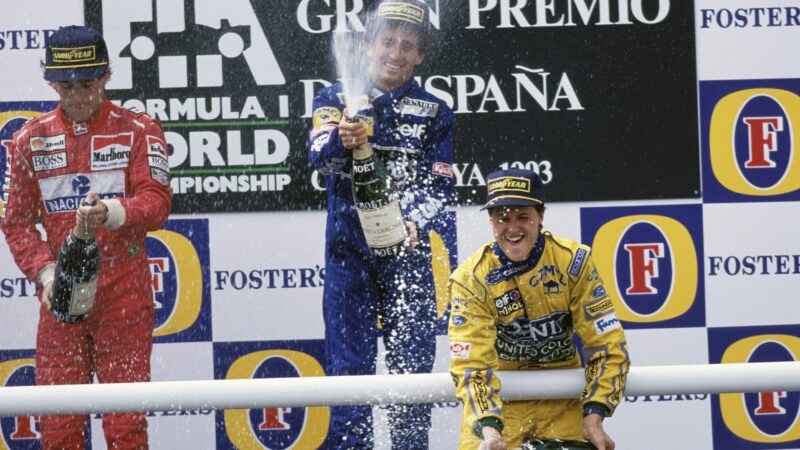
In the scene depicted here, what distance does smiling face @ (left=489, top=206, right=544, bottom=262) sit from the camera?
3730mm

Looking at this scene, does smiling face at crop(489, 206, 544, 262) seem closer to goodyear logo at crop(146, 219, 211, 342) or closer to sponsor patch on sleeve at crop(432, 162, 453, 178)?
sponsor patch on sleeve at crop(432, 162, 453, 178)

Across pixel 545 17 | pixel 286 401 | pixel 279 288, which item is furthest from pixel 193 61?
pixel 286 401

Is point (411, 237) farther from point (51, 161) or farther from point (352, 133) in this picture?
point (51, 161)

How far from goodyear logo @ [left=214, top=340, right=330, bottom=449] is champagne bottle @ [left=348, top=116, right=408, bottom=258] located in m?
0.82

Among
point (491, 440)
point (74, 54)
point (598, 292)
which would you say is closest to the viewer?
point (491, 440)

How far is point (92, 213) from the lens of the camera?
14.2 ft

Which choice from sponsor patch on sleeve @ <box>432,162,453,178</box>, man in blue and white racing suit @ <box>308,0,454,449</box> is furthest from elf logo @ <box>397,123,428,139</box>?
sponsor patch on sleeve @ <box>432,162,453,178</box>

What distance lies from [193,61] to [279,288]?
3.04 feet

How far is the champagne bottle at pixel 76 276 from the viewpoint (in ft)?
14.6

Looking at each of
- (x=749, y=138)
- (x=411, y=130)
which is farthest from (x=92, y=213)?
(x=749, y=138)

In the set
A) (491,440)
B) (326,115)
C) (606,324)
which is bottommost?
(491,440)

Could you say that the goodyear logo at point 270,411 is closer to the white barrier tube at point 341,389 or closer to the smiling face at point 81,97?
the smiling face at point 81,97

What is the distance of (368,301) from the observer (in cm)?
473

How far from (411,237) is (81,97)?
49.8 inches
